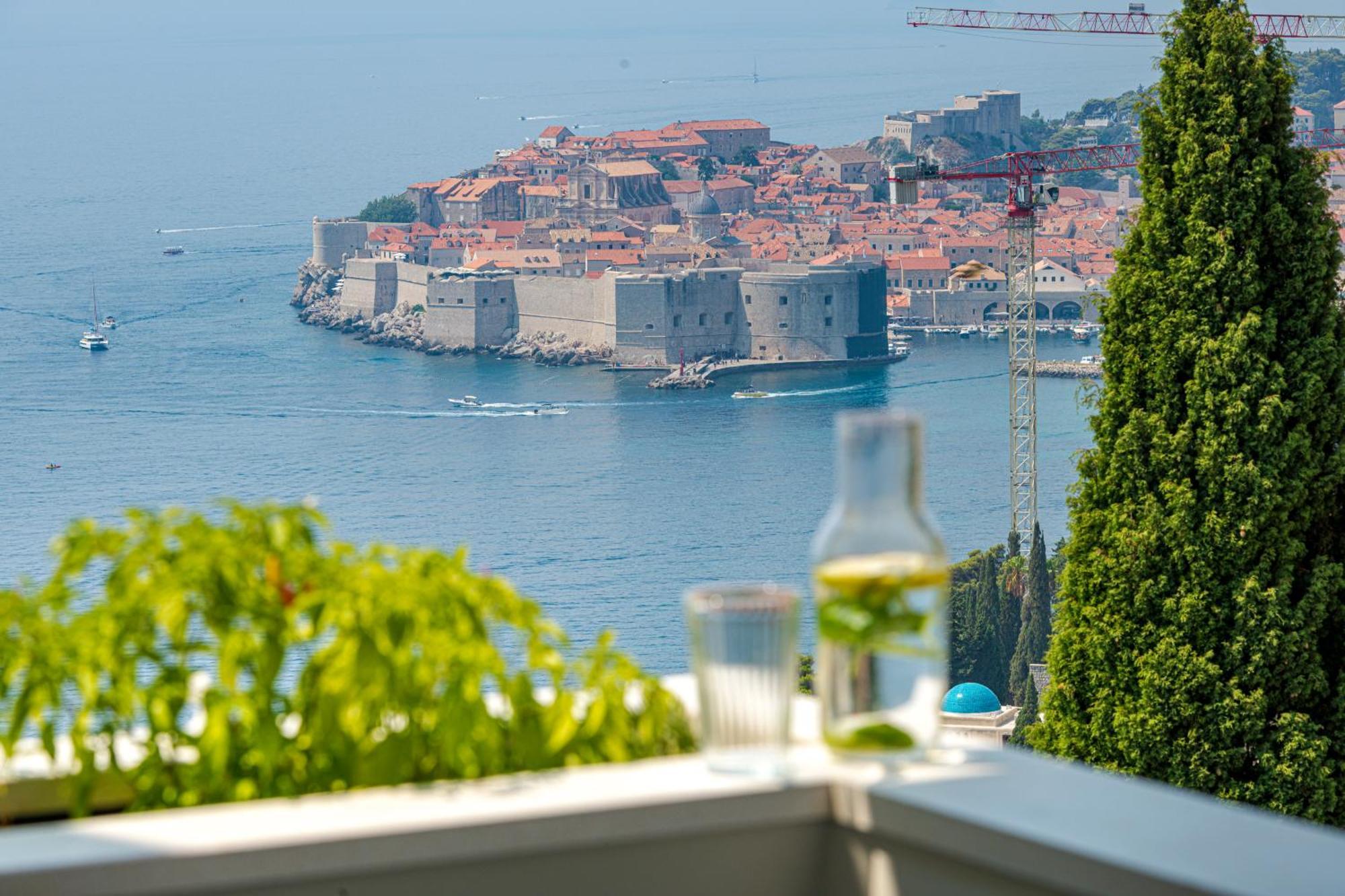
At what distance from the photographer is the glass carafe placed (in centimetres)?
64

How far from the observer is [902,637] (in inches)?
25.1

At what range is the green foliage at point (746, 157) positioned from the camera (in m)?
39.3

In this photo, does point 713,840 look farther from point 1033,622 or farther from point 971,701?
point 1033,622

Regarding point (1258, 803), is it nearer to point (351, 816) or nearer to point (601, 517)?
point (351, 816)

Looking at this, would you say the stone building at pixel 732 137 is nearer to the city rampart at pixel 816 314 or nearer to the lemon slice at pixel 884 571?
the city rampart at pixel 816 314

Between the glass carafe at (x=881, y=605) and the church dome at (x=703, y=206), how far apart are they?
34.7 meters

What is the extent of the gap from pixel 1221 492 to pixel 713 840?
8.29 ft

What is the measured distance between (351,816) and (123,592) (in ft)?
0.47

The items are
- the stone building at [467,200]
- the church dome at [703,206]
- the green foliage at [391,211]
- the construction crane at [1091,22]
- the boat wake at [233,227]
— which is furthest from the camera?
the boat wake at [233,227]

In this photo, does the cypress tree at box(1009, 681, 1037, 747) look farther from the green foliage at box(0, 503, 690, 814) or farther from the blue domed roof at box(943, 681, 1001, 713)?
the green foliage at box(0, 503, 690, 814)

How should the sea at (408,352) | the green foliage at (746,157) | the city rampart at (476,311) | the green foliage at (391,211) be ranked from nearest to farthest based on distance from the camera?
the sea at (408,352), the city rampart at (476,311), the green foliage at (391,211), the green foliage at (746,157)

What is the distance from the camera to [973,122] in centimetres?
3994

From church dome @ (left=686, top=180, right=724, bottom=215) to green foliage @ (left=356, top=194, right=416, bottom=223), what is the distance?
5.73 meters

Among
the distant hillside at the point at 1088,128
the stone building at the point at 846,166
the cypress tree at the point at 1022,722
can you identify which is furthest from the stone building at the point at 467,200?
the cypress tree at the point at 1022,722
